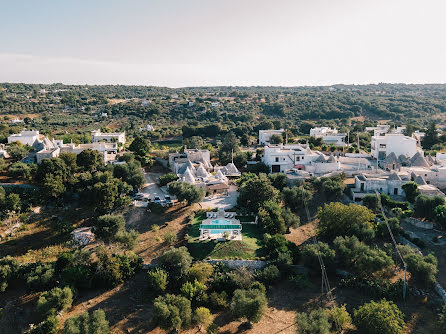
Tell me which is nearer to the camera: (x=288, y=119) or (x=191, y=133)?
(x=191, y=133)

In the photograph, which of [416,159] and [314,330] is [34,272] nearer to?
[314,330]

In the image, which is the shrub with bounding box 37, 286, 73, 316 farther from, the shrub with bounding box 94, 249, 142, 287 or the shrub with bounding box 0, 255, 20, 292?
the shrub with bounding box 0, 255, 20, 292

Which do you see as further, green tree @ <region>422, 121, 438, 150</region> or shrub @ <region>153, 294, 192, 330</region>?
green tree @ <region>422, 121, 438, 150</region>

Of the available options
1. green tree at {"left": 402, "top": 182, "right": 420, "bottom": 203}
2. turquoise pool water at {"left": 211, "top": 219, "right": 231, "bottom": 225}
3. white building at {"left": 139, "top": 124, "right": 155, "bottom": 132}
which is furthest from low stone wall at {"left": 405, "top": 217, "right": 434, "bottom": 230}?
white building at {"left": 139, "top": 124, "right": 155, "bottom": 132}

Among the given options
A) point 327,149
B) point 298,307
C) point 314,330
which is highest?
point 327,149

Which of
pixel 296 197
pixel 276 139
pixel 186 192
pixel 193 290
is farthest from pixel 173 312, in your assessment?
pixel 276 139

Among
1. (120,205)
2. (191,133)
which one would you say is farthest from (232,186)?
(191,133)

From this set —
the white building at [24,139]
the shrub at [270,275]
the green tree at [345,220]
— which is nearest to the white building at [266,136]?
the green tree at [345,220]
